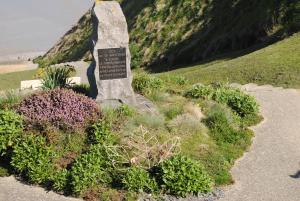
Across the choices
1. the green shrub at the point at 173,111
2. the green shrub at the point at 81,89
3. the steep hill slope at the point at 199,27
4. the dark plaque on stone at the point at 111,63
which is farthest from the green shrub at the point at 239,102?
the steep hill slope at the point at 199,27

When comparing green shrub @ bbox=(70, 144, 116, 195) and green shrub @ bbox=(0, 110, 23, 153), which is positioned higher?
green shrub @ bbox=(0, 110, 23, 153)

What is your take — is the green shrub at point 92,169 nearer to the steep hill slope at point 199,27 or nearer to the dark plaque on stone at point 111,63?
the dark plaque on stone at point 111,63

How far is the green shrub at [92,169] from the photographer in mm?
13977

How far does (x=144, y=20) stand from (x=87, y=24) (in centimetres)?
2257

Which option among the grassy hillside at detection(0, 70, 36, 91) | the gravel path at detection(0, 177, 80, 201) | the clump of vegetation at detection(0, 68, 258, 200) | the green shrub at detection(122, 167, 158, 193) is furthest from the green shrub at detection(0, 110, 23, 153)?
the grassy hillside at detection(0, 70, 36, 91)

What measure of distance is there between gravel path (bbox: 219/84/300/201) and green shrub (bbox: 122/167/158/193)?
75.4 inches

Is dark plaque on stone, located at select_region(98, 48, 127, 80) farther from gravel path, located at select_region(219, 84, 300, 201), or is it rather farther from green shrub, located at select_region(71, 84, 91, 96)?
gravel path, located at select_region(219, 84, 300, 201)

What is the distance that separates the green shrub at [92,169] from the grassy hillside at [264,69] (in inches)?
473

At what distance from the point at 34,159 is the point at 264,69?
655 inches

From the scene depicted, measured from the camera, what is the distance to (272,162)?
16188 mm

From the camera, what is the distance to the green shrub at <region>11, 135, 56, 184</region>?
Result: 48.4 feet

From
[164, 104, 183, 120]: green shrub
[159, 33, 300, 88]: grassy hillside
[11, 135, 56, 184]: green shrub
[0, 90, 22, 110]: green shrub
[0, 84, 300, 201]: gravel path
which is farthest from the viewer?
[159, 33, 300, 88]: grassy hillside

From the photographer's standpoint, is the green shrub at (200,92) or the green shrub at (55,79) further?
the green shrub at (55,79)

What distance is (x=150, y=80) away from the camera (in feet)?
71.9
